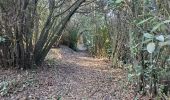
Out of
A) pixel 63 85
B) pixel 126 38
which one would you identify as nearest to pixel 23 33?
pixel 63 85

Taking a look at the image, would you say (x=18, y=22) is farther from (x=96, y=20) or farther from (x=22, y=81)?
(x=96, y=20)

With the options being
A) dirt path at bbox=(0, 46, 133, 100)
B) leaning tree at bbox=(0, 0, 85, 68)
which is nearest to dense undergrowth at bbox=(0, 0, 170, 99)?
leaning tree at bbox=(0, 0, 85, 68)

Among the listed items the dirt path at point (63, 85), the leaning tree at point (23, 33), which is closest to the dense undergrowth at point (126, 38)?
the leaning tree at point (23, 33)

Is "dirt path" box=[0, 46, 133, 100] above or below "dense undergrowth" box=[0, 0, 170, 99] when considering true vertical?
below

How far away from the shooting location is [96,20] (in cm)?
1080

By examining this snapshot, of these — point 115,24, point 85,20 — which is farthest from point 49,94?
point 85,20

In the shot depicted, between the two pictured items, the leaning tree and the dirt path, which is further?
the leaning tree

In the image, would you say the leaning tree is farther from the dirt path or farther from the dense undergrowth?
the dirt path

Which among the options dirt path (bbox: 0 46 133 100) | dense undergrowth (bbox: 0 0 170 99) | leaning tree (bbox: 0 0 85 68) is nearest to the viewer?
dense undergrowth (bbox: 0 0 170 99)

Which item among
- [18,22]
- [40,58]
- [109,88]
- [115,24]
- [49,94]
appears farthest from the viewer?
[115,24]

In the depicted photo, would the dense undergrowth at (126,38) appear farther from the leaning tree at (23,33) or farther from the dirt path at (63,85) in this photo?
the dirt path at (63,85)

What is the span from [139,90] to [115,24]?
12.5ft

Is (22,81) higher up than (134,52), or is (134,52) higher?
(134,52)

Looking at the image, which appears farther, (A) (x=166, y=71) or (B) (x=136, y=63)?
(B) (x=136, y=63)
